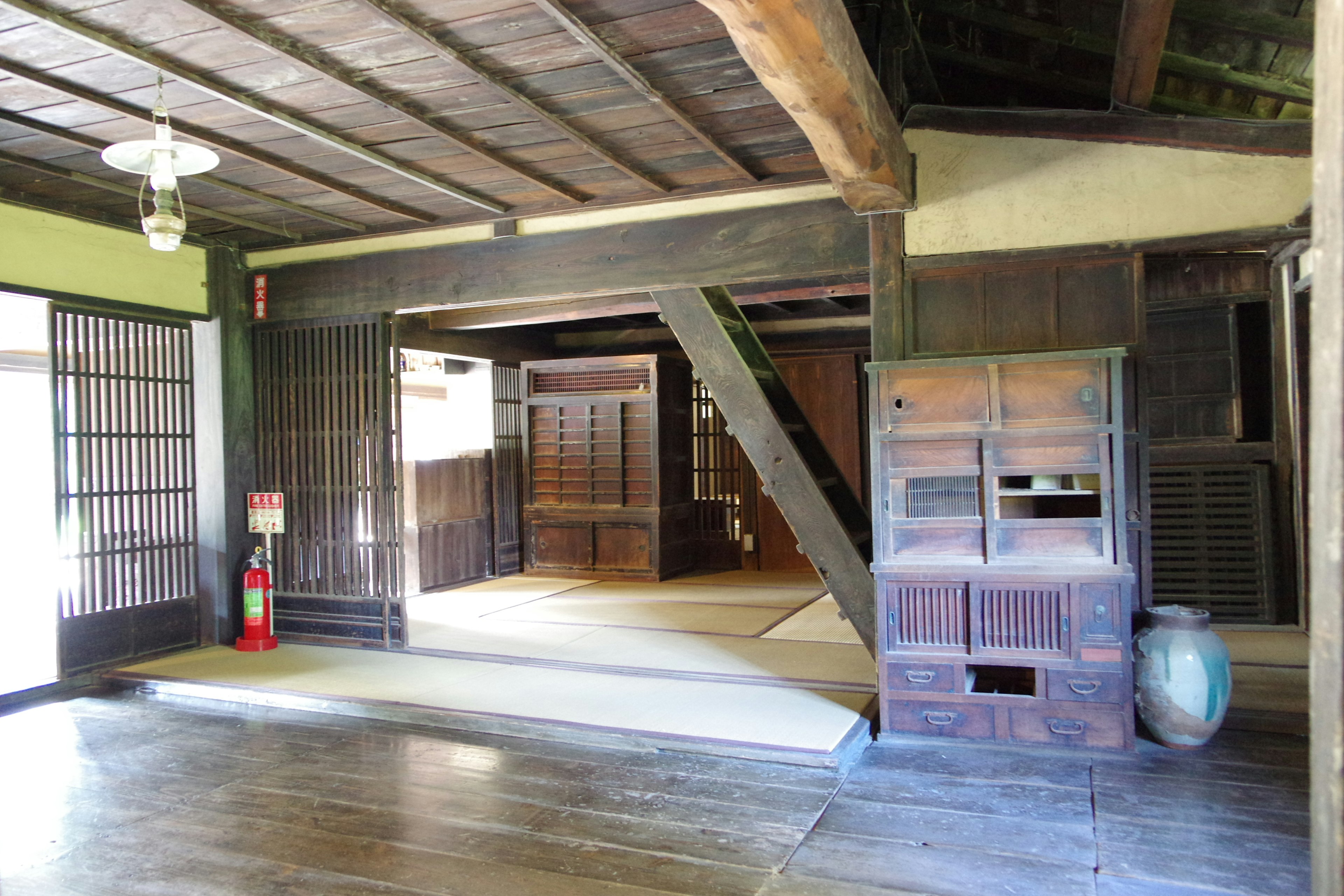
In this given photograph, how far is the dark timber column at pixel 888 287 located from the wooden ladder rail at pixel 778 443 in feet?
2.14

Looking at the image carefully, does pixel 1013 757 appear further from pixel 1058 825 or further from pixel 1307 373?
pixel 1307 373

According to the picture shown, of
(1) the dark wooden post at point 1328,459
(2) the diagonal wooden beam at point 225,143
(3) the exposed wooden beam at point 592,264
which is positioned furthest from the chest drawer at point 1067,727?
(2) the diagonal wooden beam at point 225,143

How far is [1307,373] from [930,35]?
10.6ft

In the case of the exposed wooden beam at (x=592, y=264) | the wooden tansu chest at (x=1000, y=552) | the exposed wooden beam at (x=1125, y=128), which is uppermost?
the exposed wooden beam at (x=1125, y=128)

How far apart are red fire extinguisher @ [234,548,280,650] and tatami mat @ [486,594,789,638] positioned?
1479mm

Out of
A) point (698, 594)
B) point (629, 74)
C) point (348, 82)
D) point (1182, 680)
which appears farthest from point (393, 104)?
point (698, 594)

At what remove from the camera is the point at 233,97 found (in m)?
3.31

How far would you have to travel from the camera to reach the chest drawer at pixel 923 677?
3633 millimetres

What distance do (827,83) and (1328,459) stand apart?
6.29 feet

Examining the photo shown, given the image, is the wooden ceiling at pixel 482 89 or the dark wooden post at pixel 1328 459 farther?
the wooden ceiling at pixel 482 89

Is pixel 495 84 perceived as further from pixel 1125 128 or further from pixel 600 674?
pixel 600 674

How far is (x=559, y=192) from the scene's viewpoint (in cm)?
455

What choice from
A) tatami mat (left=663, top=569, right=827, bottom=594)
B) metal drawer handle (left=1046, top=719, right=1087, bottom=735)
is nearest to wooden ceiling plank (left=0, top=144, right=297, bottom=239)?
tatami mat (left=663, top=569, right=827, bottom=594)

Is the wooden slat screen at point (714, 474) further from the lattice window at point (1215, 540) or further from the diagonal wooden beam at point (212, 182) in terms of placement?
the diagonal wooden beam at point (212, 182)
